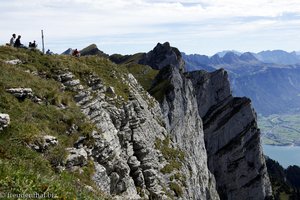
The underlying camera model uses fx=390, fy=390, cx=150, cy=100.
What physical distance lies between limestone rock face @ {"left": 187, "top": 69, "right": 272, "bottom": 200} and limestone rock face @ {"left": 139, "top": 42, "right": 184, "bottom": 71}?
11.7 meters

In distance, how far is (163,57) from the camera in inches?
6009

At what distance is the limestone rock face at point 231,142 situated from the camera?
12462 centimetres

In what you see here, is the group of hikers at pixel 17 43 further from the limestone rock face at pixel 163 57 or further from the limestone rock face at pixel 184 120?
the limestone rock face at pixel 163 57

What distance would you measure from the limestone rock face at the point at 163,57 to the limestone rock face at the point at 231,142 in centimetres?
1170

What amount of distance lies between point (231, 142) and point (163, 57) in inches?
1728

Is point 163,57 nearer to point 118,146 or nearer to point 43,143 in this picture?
point 118,146

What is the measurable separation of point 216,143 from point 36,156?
365ft

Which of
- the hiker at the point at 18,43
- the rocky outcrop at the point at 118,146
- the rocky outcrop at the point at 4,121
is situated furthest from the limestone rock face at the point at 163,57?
the rocky outcrop at the point at 4,121

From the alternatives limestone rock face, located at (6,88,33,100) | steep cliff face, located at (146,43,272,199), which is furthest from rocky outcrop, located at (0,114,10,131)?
steep cliff face, located at (146,43,272,199)

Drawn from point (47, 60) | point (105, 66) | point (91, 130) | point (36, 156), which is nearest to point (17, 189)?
point (36, 156)

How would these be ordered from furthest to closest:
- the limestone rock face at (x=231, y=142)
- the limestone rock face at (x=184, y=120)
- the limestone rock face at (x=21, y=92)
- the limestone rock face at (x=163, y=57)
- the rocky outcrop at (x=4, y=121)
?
the limestone rock face at (x=163, y=57) → the limestone rock face at (x=231, y=142) → the limestone rock face at (x=184, y=120) → the limestone rock face at (x=21, y=92) → the rocky outcrop at (x=4, y=121)

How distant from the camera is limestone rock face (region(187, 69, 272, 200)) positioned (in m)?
125

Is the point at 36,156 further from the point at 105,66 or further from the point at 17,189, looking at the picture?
the point at 105,66

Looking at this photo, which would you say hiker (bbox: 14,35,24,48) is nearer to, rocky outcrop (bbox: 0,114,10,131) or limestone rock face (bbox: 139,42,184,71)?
rocky outcrop (bbox: 0,114,10,131)
